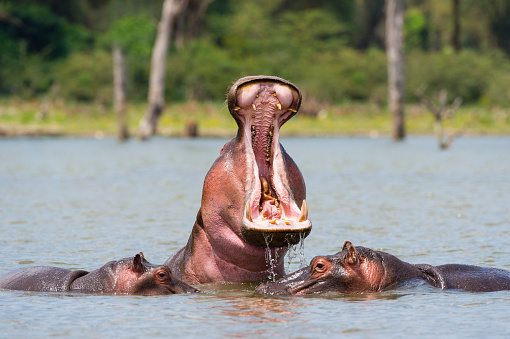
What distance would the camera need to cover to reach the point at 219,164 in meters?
7.14

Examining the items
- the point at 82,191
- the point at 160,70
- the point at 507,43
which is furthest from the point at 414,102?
the point at 82,191

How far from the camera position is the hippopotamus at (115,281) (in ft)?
22.9

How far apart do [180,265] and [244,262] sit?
631mm

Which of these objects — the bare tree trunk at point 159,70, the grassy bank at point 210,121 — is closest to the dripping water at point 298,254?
the bare tree trunk at point 159,70

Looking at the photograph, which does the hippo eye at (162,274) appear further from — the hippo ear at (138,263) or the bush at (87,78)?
the bush at (87,78)

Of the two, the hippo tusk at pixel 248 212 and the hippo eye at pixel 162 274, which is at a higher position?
the hippo tusk at pixel 248 212

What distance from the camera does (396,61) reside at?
1233 inches

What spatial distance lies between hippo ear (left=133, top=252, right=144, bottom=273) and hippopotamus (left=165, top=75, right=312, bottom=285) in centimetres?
50

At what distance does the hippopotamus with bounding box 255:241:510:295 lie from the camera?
6.76 m

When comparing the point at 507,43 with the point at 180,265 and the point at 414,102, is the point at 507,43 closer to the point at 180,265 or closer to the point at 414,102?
the point at 414,102

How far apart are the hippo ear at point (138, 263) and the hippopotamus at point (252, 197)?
1.63ft

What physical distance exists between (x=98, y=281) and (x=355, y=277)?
184cm

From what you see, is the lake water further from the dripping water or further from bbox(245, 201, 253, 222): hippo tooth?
bbox(245, 201, 253, 222): hippo tooth

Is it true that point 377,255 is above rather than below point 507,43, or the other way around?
below
